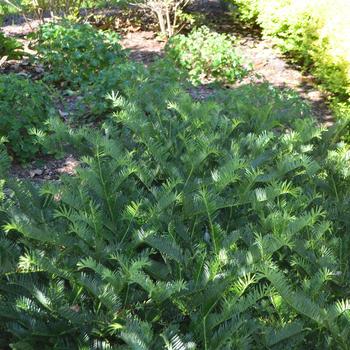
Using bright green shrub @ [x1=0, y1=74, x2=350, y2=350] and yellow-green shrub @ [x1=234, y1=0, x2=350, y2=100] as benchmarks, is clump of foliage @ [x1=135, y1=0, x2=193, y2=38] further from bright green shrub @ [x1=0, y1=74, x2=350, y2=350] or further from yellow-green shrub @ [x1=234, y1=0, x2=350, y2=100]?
bright green shrub @ [x1=0, y1=74, x2=350, y2=350]

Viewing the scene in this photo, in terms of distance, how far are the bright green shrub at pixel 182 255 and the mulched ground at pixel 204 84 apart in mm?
2082

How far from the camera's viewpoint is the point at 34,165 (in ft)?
16.0

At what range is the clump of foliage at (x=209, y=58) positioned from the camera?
678 centimetres

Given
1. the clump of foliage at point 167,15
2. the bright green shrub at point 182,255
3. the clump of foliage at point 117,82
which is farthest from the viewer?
the clump of foliage at point 167,15

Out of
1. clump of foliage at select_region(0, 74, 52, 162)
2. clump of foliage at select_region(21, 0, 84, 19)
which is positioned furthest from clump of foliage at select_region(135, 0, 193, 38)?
clump of foliage at select_region(0, 74, 52, 162)

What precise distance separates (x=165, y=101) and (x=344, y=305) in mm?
2118

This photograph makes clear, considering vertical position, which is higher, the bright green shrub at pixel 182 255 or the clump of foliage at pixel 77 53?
the bright green shrub at pixel 182 255

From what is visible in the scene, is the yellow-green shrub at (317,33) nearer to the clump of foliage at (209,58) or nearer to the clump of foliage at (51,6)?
the clump of foliage at (209,58)

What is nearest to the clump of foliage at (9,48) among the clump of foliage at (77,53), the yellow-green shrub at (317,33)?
the clump of foliage at (77,53)

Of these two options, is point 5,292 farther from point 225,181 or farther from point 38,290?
point 225,181

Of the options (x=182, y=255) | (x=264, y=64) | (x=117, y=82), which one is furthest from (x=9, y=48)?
(x=182, y=255)

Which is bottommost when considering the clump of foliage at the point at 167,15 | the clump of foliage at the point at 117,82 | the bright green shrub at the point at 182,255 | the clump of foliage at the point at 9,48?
the clump of foliage at the point at 167,15

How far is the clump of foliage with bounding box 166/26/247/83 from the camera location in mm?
6781

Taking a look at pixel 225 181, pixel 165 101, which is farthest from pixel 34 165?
pixel 225 181
